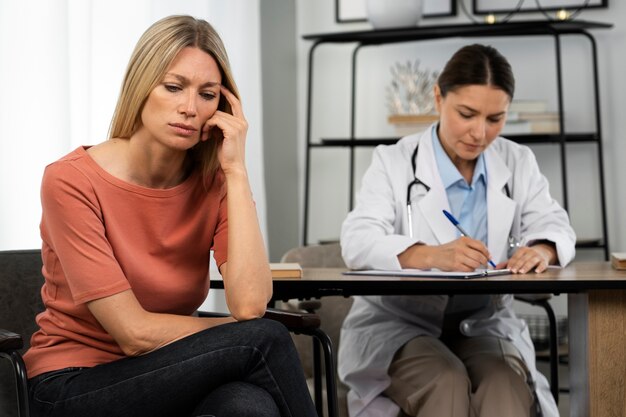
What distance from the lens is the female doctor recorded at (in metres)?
2.15

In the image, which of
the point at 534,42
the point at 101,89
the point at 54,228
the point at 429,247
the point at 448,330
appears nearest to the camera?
the point at 54,228

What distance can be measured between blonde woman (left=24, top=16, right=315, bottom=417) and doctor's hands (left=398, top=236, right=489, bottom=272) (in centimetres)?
49

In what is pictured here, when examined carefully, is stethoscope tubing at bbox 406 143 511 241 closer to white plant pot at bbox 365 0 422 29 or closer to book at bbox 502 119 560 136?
book at bbox 502 119 560 136

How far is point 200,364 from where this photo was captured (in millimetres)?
1594

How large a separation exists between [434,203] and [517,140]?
1485 mm

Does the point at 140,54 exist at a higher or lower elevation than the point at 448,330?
higher

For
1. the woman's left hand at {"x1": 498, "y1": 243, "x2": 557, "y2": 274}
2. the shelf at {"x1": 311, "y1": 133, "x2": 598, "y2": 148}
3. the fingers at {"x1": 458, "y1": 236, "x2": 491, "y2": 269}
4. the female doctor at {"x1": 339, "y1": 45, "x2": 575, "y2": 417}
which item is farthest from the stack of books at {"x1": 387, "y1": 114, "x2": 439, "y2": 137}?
the fingers at {"x1": 458, "y1": 236, "x2": 491, "y2": 269}

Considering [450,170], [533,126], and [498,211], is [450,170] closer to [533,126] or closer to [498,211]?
[498,211]

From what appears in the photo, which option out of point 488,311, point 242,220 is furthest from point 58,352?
point 488,311

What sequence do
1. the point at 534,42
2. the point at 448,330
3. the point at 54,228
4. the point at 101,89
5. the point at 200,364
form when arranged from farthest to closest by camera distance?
the point at 534,42 → the point at 101,89 → the point at 448,330 → the point at 54,228 → the point at 200,364

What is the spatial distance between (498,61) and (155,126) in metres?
1.05

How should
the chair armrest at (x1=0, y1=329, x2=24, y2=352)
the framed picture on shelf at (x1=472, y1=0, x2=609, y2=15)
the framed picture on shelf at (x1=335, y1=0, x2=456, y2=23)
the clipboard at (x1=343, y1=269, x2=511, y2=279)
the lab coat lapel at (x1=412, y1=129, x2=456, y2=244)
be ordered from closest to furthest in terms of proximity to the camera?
the chair armrest at (x1=0, y1=329, x2=24, y2=352), the clipboard at (x1=343, y1=269, x2=511, y2=279), the lab coat lapel at (x1=412, y1=129, x2=456, y2=244), the framed picture on shelf at (x1=472, y1=0, x2=609, y2=15), the framed picture on shelf at (x1=335, y1=0, x2=456, y2=23)

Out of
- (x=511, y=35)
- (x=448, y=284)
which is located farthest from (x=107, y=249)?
(x=511, y=35)

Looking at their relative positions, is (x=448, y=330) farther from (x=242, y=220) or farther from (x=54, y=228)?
(x=54, y=228)
